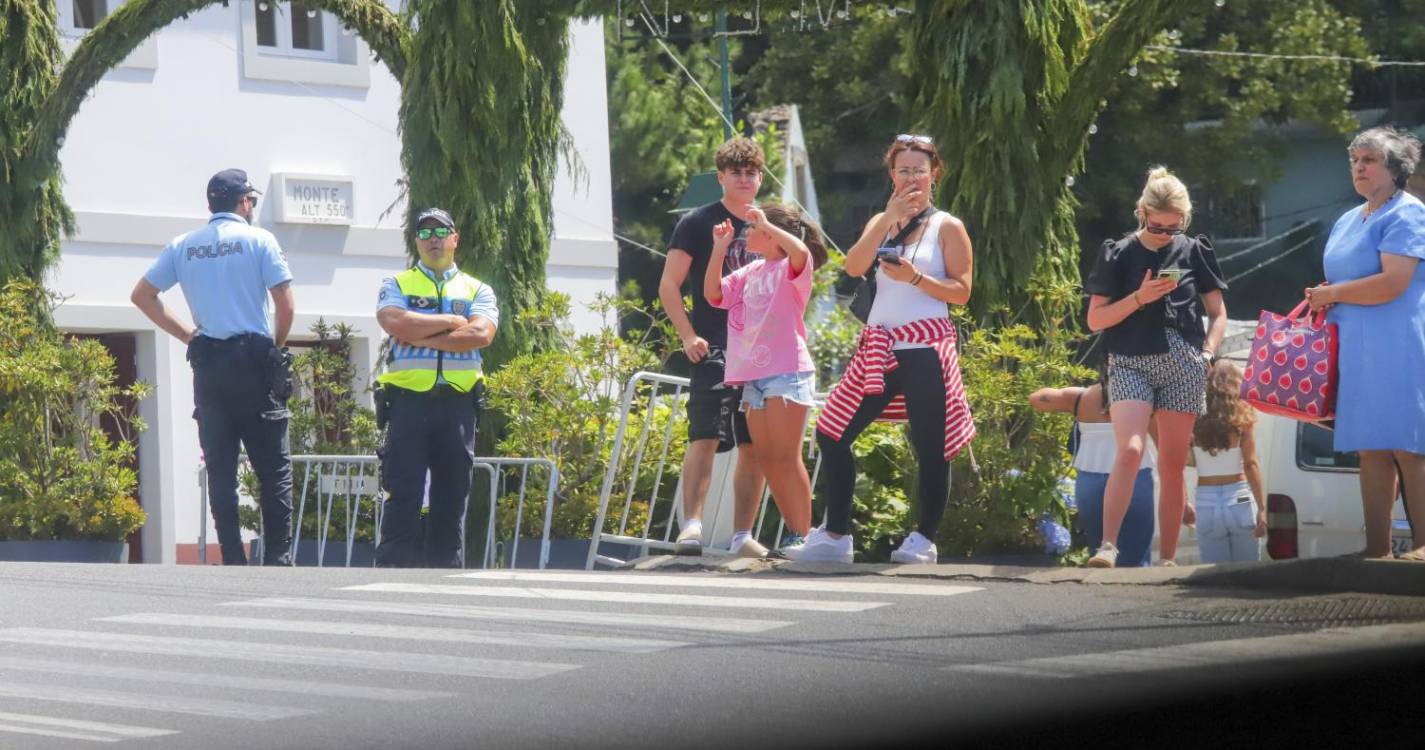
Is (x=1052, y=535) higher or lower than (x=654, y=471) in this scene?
lower

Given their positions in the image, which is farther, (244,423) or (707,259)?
(244,423)

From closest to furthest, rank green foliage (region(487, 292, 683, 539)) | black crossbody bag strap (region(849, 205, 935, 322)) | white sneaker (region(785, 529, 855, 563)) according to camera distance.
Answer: white sneaker (region(785, 529, 855, 563)) < black crossbody bag strap (region(849, 205, 935, 322)) < green foliage (region(487, 292, 683, 539))

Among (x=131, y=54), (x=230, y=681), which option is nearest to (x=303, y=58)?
(x=131, y=54)

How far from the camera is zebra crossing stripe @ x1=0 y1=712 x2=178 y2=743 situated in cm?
634

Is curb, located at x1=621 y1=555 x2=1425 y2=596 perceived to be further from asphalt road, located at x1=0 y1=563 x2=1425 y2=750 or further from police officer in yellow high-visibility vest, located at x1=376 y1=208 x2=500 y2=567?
police officer in yellow high-visibility vest, located at x1=376 y1=208 x2=500 y2=567

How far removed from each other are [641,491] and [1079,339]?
259cm

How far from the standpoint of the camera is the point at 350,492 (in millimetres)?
13719

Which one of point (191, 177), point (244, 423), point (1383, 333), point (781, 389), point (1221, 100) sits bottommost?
point (244, 423)

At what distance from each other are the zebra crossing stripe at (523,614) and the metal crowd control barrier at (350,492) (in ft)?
12.2

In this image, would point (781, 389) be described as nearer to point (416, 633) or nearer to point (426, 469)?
point (426, 469)

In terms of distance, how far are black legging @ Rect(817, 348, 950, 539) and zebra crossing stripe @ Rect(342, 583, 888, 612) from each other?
1018 mm

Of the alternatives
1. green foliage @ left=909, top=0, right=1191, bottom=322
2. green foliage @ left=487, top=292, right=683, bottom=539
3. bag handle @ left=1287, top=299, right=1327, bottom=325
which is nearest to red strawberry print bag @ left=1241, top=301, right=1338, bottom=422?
bag handle @ left=1287, top=299, right=1327, bottom=325

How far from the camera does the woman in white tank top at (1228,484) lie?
11.7 m

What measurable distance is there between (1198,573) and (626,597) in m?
2.20
